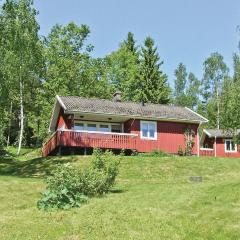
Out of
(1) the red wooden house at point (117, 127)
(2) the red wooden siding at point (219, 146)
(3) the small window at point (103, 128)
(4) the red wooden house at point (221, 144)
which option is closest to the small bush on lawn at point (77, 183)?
(1) the red wooden house at point (117, 127)

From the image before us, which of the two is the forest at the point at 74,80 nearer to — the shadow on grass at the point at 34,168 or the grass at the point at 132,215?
the shadow on grass at the point at 34,168

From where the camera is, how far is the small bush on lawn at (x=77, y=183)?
51.1 ft

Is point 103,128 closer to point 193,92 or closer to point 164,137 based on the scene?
point 164,137

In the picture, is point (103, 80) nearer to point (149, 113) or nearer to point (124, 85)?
point (124, 85)

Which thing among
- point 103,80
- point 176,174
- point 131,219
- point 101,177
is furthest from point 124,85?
point 131,219

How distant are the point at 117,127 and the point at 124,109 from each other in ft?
5.30

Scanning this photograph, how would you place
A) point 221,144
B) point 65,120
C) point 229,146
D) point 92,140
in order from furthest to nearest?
point 221,144 → point 229,146 → point 65,120 → point 92,140

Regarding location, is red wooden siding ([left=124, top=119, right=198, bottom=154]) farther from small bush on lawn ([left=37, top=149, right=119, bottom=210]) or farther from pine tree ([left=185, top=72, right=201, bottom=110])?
pine tree ([left=185, top=72, right=201, bottom=110])

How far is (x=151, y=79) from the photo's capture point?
211ft

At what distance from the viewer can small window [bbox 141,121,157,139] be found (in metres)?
38.9

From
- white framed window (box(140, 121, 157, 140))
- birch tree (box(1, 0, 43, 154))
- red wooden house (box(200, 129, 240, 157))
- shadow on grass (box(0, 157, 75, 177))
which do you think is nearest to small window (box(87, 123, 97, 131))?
white framed window (box(140, 121, 157, 140))

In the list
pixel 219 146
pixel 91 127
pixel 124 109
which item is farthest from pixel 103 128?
pixel 219 146

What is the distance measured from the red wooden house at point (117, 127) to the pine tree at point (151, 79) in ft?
67.0

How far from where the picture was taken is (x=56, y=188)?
16.1 meters
